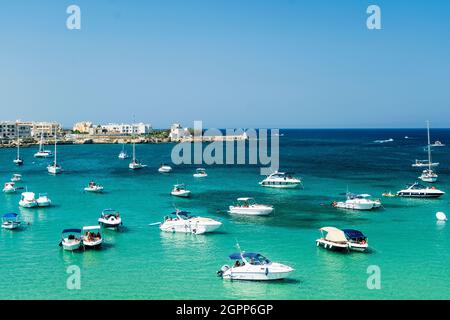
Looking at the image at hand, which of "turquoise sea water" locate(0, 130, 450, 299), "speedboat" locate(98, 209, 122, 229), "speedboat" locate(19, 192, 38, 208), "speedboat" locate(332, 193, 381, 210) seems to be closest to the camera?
"turquoise sea water" locate(0, 130, 450, 299)

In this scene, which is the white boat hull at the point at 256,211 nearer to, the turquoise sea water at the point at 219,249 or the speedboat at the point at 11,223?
the turquoise sea water at the point at 219,249

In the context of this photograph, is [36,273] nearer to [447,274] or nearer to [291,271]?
[291,271]

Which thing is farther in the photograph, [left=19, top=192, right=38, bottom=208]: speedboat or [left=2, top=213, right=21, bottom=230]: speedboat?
[left=19, top=192, right=38, bottom=208]: speedboat

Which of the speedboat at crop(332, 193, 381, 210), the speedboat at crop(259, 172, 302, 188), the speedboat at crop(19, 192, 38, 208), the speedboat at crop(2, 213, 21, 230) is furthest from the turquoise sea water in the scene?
the speedboat at crop(259, 172, 302, 188)

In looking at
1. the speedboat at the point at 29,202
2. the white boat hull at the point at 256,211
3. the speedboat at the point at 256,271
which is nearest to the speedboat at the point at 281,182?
the white boat hull at the point at 256,211

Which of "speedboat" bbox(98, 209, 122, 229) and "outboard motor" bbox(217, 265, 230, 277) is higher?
"speedboat" bbox(98, 209, 122, 229)

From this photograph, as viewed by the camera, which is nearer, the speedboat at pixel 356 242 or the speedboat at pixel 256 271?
the speedboat at pixel 256 271

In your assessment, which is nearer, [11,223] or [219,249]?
[219,249]

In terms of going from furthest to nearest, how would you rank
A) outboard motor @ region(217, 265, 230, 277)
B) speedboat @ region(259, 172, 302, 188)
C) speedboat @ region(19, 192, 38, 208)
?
1. speedboat @ region(259, 172, 302, 188)
2. speedboat @ region(19, 192, 38, 208)
3. outboard motor @ region(217, 265, 230, 277)

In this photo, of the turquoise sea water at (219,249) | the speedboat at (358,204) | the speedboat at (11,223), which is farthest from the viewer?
the speedboat at (358,204)

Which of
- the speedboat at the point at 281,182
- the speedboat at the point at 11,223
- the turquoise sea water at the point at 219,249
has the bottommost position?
the turquoise sea water at the point at 219,249

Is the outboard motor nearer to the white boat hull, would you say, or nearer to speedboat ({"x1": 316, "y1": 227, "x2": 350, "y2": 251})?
speedboat ({"x1": 316, "y1": 227, "x2": 350, "y2": 251})

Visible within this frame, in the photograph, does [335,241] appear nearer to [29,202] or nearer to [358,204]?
[358,204]

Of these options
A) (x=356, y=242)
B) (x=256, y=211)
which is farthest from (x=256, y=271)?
(x=256, y=211)
